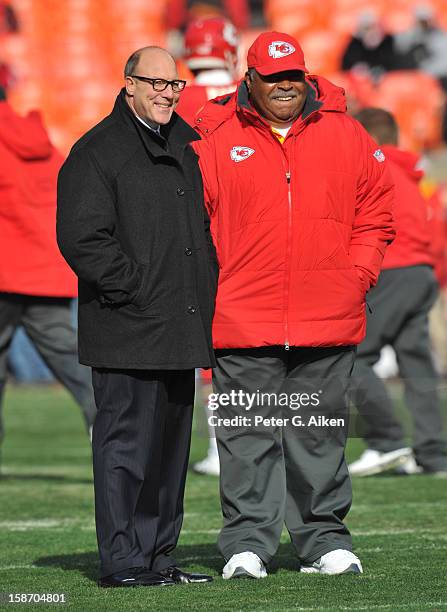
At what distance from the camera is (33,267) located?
8602mm

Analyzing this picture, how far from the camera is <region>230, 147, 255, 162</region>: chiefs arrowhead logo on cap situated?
5586 millimetres

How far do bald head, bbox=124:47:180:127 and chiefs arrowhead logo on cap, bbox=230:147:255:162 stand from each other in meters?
0.35

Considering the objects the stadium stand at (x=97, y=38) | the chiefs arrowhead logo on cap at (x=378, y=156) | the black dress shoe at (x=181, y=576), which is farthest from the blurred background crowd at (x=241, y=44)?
the black dress shoe at (x=181, y=576)

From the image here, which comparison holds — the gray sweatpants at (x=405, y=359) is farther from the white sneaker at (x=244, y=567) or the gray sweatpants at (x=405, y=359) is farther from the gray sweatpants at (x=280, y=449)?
the white sneaker at (x=244, y=567)

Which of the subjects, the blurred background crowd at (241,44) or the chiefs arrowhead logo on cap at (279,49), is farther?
the blurred background crowd at (241,44)

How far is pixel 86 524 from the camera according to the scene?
7.18m

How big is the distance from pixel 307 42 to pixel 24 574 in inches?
593

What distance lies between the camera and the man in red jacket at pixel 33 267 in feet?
28.1

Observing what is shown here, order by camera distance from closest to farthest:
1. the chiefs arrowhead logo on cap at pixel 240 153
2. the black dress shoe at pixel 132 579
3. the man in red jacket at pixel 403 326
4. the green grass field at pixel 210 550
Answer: the green grass field at pixel 210 550, the black dress shoe at pixel 132 579, the chiefs arrowhead logo on cap at pixel 240 153, the man in red jacket at pixel 403 326

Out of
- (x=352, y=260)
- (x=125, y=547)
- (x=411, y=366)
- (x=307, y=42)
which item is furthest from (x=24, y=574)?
(x=307, y=42)

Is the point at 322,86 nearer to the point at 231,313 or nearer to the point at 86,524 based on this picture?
the point at 231,313

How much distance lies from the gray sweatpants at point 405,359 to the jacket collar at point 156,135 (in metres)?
3.61

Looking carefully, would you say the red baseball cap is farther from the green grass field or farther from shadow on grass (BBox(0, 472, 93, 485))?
shadow on grass (BBox(0, 472, 93, 485))

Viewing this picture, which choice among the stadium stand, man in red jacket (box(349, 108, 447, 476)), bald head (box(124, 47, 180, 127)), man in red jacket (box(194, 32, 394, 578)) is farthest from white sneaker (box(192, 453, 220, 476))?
the stadium stand
